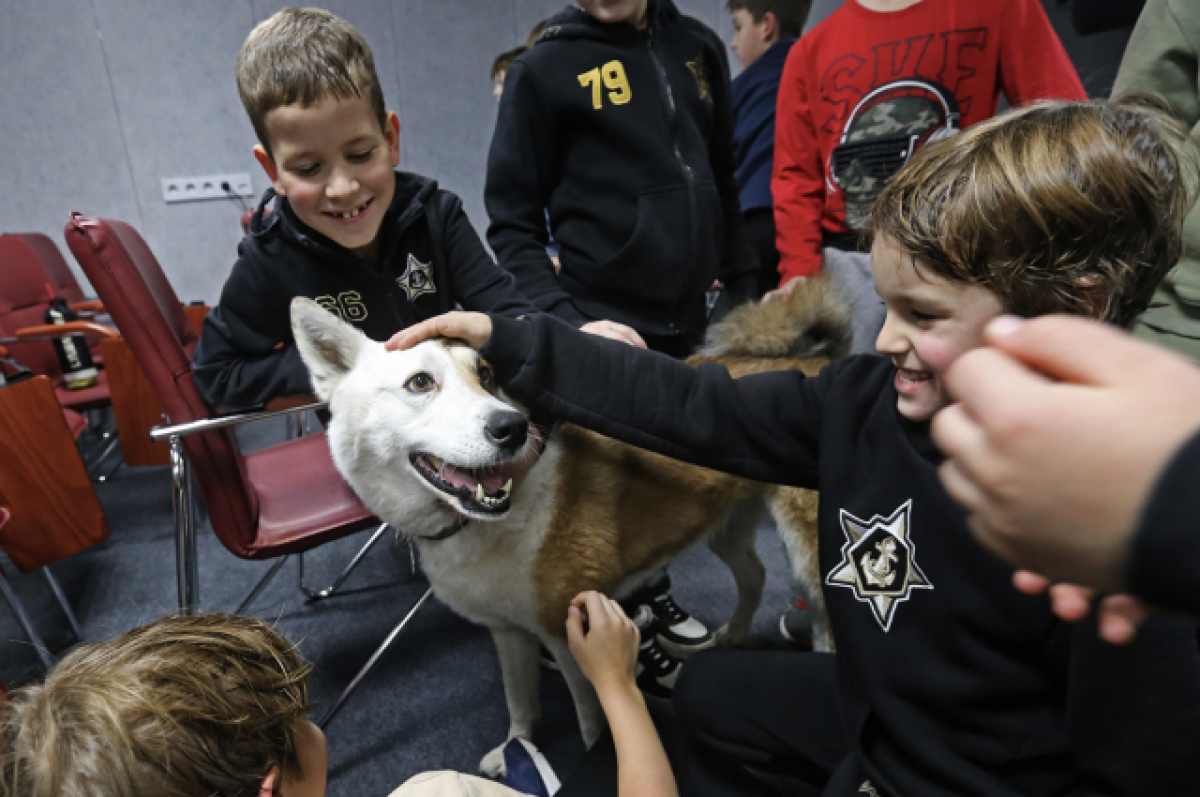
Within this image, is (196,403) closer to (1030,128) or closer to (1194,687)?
(1030,128)

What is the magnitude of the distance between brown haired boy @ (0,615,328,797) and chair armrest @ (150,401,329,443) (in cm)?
61

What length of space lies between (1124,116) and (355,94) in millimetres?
1169

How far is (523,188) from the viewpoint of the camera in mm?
1440

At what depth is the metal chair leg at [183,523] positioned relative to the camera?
1.24 metres

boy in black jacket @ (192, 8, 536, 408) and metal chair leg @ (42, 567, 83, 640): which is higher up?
boy in black jacket @ (192, 8, 536, 408)

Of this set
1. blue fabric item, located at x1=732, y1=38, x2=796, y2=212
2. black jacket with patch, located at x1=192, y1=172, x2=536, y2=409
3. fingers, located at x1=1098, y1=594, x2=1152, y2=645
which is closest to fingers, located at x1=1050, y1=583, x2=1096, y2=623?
fingers, located at x1=1098, y1=594, x2=1152, y2=645

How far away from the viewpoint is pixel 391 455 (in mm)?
1083

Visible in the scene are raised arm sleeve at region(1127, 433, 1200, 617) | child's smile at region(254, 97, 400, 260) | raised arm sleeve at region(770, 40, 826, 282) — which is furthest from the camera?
raised arm sleeve at region(770, 40, 826, 282)

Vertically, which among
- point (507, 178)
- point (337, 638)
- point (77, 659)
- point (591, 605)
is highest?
point (507, 178)

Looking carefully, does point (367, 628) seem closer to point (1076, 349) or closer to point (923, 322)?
point (923, 322)

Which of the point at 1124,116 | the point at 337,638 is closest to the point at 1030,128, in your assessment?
the point at 1124,116

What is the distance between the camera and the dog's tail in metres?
1.40

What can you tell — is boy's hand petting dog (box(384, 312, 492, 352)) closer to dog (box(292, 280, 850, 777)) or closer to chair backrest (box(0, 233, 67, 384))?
dog (box(292, 280, 850, 777))

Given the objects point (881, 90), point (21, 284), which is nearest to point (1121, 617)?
point (881, 90)
